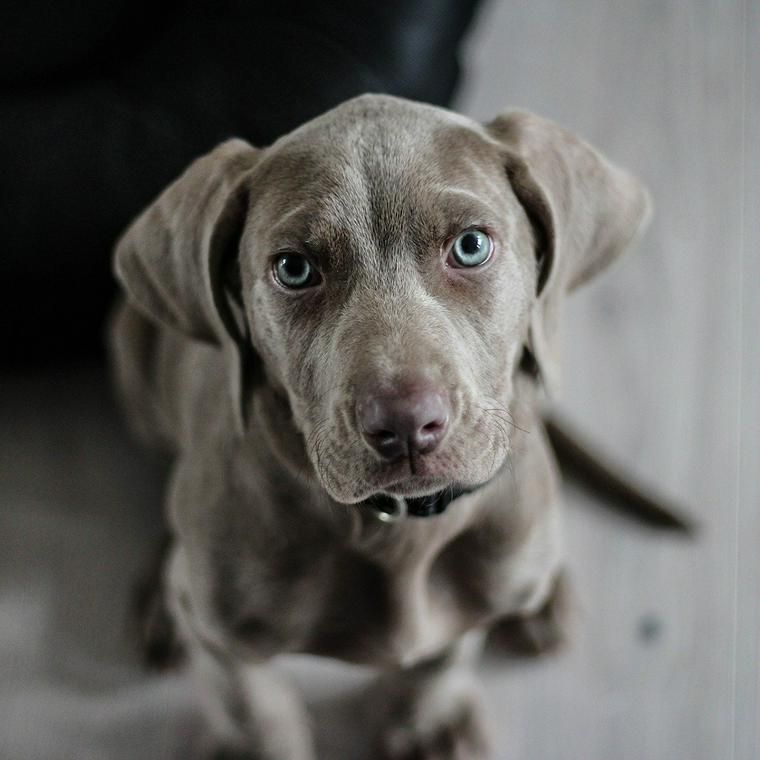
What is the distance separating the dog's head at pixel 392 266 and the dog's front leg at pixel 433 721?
0.84 metres

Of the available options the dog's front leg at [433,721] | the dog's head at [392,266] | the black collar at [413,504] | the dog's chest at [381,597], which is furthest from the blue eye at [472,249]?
the dog's front leg at [433,721]

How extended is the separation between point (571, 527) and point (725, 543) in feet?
1.14

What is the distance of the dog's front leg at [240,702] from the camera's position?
168cm

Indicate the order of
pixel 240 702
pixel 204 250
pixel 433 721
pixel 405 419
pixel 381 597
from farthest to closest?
pixel 433 721 < pixel 240 702 < pixel 381 597 < pixel 204 250 < pixel 405 419

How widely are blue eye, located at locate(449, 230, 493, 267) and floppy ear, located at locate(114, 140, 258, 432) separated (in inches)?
11.6

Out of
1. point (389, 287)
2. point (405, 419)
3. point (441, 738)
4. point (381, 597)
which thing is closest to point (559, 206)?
point (389, 287)

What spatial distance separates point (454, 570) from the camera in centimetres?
151

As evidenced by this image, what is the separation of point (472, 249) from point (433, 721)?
1.14 m

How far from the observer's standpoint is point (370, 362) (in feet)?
3.69

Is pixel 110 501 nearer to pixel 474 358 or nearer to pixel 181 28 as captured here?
pixel 181 28

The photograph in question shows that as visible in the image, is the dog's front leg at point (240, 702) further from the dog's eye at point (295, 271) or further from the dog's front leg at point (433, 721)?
the dog's eye at point (295, 271)

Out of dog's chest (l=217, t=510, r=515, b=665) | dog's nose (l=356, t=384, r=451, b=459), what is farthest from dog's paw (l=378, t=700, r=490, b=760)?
dog's nose (l=356, t=384, r=451, b=459)

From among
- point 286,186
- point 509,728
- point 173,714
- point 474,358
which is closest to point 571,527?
point 509,728

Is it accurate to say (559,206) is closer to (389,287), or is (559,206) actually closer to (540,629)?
(389,287)
